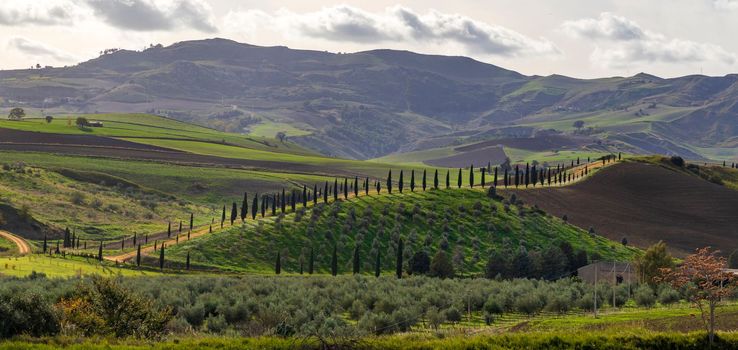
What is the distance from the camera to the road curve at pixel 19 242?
468 ft

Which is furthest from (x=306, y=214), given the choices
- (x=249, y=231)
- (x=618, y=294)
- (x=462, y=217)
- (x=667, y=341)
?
(x=667, y=341)

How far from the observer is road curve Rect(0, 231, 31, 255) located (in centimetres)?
14275

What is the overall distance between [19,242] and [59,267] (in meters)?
48.7

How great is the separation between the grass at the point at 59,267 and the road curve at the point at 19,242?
16048 millimetres

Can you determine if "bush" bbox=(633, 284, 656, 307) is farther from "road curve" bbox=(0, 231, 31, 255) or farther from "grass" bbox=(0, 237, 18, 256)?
"grass" bbox=(0, 237, 18, 256)

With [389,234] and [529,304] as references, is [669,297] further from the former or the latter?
[389,234]

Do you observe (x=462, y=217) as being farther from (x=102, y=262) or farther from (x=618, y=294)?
(x=618, y=294)

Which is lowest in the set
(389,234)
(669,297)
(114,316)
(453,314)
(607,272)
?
(389,234)

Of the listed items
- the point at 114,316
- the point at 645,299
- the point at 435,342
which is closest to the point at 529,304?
the point at 645,299

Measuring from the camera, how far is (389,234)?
152625 mm

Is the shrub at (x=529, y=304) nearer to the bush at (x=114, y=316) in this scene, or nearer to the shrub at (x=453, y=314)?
the shrub at (x=453, y=314)

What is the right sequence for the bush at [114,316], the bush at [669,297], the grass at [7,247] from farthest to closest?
the grass at [7,247], the bush at [669,297], the bush at [114,316]

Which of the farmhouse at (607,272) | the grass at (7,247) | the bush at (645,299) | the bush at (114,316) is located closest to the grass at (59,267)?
the grass at (7,247)

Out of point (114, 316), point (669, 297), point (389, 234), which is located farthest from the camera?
point (389, 234)
